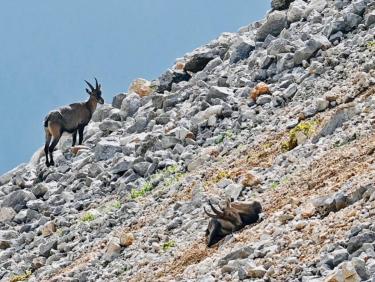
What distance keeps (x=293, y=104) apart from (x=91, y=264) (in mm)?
6590

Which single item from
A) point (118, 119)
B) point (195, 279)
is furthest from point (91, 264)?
point (118, 119)

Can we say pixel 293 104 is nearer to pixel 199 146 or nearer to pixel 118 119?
pixel 199 146

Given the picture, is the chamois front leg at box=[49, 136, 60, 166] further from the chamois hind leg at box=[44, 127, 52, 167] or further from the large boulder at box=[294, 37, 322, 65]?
the large boulder at box=[294, 37, 322, 65]

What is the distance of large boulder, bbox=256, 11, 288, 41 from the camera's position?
92.1 feet

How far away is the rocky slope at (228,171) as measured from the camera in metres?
12.4

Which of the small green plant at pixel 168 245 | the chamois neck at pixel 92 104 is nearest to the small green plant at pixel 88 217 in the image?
the small green plant at pixel 168 245

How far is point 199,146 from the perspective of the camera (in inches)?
889

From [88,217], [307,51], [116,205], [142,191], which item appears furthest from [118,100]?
[88,217]

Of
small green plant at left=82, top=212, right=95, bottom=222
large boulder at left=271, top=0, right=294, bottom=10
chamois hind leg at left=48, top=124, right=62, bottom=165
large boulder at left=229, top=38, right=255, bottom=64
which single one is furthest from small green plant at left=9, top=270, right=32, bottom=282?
large boulder at left=271, top=0, right=294, bottom=10

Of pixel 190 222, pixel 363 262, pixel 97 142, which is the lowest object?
pixel 363 262

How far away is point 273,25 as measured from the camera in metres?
28.2

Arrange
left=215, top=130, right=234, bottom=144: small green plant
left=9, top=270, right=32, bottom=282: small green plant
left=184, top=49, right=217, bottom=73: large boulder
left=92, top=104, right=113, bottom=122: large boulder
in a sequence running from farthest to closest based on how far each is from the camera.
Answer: left=92, top=104, right=113, bottom=122: large boulder < left=184, top=49, right=217, bottom=73: large boulder < left=215, top=130, right=234, bottom=144: small green plant < left=9, top=270, right=32, bottom=282: small green plant

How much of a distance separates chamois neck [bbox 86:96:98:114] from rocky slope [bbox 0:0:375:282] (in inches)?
13.1

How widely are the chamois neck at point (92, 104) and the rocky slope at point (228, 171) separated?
33 centimetres
